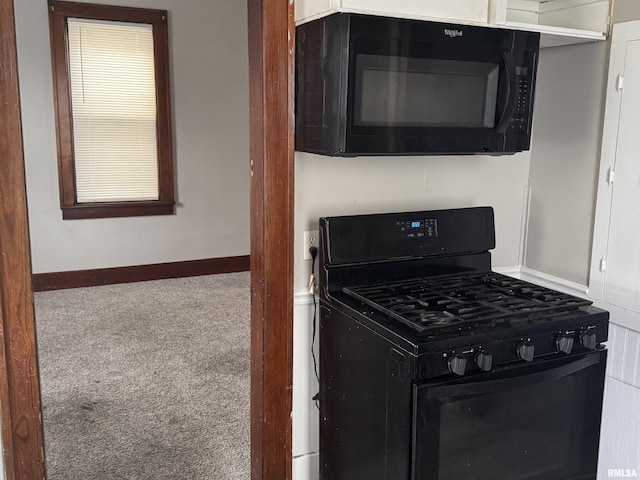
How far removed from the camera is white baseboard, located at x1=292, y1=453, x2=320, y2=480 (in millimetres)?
2246

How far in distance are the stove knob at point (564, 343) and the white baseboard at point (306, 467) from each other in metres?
0.99

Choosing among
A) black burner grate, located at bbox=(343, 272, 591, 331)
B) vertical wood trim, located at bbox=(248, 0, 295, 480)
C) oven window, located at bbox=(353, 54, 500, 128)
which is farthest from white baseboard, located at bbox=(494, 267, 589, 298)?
vertical wood trim, located at bbox=(248, 0, 295, 480)

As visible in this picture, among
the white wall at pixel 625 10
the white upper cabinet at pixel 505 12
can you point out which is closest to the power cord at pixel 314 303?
the white upper cabinet at pixel 505 12

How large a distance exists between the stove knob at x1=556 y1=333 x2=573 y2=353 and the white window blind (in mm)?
4080

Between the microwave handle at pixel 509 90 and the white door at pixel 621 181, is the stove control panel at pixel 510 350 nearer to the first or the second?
the white door at pixel 621 181

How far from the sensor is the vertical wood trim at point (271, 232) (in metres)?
1.94

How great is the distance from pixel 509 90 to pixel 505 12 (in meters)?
0.25

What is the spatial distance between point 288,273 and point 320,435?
0.60m

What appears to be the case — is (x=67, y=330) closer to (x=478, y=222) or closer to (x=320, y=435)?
(x=320, y=435)

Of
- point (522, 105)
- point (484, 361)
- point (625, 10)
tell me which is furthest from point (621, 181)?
point (484, 361)

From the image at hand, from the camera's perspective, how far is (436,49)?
6.00ft

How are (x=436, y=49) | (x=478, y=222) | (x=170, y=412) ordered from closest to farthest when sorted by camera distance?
(x=436, y=49)
(x=478, y=222)
(x=170, y=412)

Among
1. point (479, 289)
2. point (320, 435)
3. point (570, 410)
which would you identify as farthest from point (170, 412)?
point (570, 410)

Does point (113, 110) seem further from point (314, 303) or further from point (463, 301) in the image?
point (463, 301)
